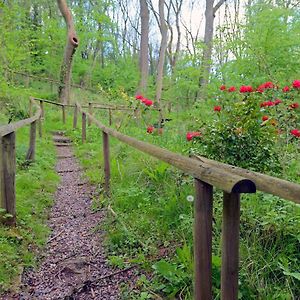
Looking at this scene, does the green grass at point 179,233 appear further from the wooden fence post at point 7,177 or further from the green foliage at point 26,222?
the wooden fence post at point 7,177

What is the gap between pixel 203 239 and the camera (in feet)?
5.85

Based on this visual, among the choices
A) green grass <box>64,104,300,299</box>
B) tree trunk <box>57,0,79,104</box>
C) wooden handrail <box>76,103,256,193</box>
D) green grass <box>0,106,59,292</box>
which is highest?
tree trunk <box>57,0,79,104</box>

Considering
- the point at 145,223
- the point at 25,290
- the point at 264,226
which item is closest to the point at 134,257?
the point at 145,223

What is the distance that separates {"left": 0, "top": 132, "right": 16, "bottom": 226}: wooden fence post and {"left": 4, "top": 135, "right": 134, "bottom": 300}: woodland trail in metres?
0.48

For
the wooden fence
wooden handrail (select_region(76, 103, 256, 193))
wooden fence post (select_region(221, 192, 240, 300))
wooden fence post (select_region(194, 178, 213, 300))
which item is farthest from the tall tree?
wooden fence post (select_region(221, 192, 240, 300))

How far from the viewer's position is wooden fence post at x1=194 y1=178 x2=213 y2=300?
172 centimetres

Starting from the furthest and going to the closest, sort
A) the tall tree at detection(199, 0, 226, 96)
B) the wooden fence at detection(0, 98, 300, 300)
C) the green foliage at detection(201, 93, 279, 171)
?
the tall tree at detection(199, 0, 226, 96), the green foliage at detection(201, 93, 279, 171), the wooden fence at detection(0, 98, 300, 300)

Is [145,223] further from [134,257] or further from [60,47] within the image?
[60,47]

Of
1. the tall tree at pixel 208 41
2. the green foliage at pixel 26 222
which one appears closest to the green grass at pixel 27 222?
the green foliage at pixel 26 222

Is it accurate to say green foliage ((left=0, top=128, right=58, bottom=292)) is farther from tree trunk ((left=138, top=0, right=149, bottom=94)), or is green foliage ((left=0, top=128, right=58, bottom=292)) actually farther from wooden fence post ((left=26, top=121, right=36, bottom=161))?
tree trunk ((left=138, top=0, right=149, bottom=94))

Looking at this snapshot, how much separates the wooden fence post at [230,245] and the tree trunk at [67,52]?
46.6 ft

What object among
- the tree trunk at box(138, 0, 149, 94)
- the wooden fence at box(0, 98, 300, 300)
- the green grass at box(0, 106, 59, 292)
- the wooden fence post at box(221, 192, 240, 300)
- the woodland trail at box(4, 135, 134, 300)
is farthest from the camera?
the tree trunk at box(138, 0, 149, 94)

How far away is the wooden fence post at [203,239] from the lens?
172 centimetres

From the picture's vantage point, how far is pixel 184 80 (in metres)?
15.3
